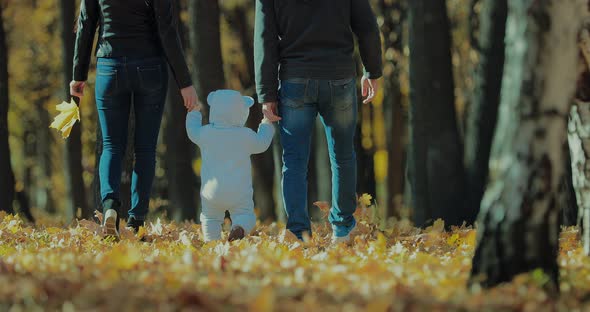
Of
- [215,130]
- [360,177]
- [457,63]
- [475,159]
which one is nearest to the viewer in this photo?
[215,130]

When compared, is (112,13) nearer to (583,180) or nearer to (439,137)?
(583,180)

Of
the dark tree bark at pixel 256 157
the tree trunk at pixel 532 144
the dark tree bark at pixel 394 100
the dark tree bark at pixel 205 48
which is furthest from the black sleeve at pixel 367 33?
the dark tree bark at pixel 394 100

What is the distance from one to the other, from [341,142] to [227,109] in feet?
2.89

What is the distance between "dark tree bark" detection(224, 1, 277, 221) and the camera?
16391mm

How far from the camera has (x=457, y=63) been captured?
857 inches

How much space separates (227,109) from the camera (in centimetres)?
765

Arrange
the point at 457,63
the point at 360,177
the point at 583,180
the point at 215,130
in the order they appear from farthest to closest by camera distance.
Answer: the point at 457,63 < the point at 360,177 < the point at 215,130 < the point at 583,180

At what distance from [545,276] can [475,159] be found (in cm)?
674

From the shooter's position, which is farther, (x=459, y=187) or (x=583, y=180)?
(x=459, y=187)

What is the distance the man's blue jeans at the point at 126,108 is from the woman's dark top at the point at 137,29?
0.09m

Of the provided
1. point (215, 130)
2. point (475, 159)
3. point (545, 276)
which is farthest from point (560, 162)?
point (475, 159)

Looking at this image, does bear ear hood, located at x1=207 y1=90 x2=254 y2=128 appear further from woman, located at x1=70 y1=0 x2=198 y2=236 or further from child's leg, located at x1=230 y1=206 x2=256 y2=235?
child's leg, located at x1=230 y1=206 x2=256 y2=235

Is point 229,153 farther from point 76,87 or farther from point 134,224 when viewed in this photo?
point 76,87

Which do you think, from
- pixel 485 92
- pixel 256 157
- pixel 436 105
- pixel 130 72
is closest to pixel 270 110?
pixel 130 72
